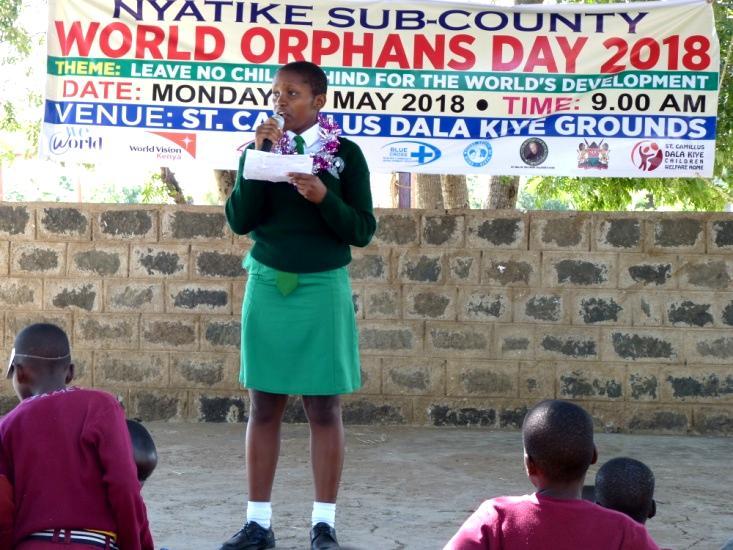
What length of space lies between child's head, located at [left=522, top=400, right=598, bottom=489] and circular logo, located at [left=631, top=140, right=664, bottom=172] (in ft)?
15.2

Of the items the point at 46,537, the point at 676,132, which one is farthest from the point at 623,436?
the point at 46,537

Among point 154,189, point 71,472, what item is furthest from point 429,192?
point 71,472

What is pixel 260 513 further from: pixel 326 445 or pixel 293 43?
pixel 293 43

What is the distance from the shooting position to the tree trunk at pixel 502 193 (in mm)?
9062

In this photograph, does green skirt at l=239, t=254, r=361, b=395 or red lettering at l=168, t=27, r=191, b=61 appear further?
red lettering at l=168, t=27, r=191, b=61

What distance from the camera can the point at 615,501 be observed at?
2773 mm

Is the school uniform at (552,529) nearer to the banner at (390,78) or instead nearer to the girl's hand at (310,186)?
the girl's hand at (310,186)

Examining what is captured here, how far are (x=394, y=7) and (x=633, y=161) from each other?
1.73 metres

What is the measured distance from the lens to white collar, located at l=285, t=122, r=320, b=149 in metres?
4.20

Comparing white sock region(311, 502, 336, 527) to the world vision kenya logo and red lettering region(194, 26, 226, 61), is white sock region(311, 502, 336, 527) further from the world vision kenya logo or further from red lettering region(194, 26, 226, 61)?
red lettering region(194, 26, 226, 61)

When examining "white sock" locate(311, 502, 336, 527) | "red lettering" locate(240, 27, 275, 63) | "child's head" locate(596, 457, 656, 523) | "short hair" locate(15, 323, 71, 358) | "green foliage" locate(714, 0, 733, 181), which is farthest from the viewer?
"green foliage" locate(714, 0, 733, 181)

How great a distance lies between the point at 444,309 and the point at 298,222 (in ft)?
9.53

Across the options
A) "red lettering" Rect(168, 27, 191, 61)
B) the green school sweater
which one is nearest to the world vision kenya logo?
"red lettering" Rect(168, 27, 191, 61)

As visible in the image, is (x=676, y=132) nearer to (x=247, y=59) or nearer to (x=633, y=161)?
(x=633, y=161)
